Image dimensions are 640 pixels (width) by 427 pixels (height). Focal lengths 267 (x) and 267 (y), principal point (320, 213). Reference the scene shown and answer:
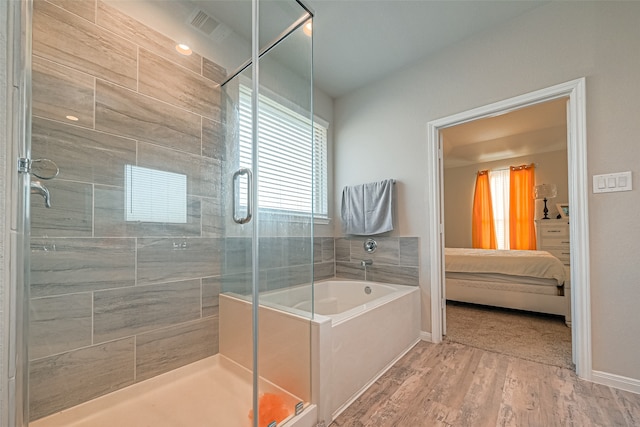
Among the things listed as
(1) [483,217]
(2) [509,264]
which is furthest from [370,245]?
(1) [483,217]

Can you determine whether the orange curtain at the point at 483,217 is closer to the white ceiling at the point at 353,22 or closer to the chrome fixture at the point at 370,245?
the chrome fixture at the point at 370,245

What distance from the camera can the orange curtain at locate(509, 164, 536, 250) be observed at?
4.87 meters

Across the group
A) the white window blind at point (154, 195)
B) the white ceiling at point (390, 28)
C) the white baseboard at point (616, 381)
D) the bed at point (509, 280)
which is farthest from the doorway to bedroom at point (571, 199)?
the white window blind at point (154, 195)

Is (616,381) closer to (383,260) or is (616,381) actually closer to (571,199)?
(571,199)

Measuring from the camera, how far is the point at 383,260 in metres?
2.56

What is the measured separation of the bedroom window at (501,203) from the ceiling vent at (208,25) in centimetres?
543

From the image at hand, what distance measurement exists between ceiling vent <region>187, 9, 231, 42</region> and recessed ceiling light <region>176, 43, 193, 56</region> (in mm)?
185


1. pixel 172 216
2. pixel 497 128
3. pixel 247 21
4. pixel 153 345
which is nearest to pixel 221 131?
pixel 172 216

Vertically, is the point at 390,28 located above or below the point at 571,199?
above

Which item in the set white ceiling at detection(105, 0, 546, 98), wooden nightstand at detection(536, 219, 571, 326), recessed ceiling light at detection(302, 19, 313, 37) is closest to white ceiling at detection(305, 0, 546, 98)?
white ceiling at detection(105, 0, 546, 98)

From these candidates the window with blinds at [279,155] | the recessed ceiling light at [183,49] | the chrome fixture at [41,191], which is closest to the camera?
the chrome fixture at [41,191]

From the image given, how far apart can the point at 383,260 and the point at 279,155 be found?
5.00ft

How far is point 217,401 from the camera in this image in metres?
1.42

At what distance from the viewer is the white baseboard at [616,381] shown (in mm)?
1504
